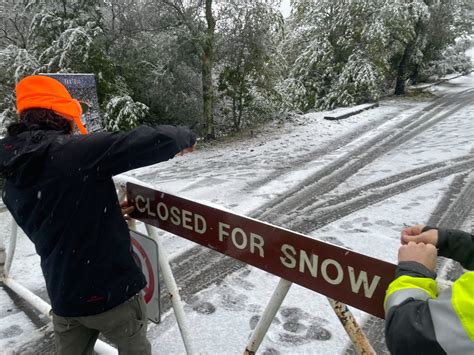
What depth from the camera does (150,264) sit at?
2.23 metres

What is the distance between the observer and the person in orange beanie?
1.48m

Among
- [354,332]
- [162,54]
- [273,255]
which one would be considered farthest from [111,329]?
[162,54]

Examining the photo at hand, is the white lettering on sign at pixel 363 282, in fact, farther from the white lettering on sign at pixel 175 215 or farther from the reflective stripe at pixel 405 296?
the white lettering on sign at pixel 175 215

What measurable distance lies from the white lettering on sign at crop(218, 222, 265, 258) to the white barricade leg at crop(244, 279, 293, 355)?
0.16 m

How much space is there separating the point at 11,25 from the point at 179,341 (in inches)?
410

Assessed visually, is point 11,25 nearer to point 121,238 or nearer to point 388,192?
point 388,192

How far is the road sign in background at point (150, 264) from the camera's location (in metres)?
2.20

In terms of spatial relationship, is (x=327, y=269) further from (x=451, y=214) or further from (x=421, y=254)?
(x=451, y=214)

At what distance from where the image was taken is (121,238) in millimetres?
1687

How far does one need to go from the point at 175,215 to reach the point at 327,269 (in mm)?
899

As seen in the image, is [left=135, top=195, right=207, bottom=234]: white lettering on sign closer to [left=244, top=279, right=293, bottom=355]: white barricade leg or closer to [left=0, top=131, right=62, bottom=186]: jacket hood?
[left=244, top=279, right=293, bottom=355]: white barricade leg

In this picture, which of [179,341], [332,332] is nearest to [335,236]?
[332,332]

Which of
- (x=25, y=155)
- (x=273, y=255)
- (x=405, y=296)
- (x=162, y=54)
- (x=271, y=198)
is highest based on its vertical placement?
(x=162, y=54)

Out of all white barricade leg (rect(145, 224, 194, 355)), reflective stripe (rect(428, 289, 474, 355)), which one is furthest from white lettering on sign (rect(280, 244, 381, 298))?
white barricade leg (rect(145, 224, 194, 355))
